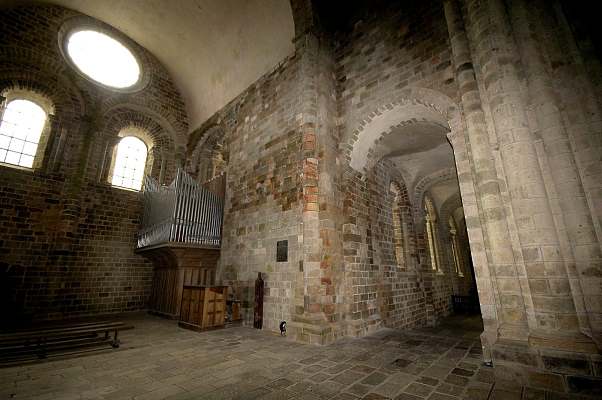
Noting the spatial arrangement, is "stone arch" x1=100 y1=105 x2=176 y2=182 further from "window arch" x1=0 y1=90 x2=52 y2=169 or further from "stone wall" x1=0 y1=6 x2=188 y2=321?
"window arch" x1=0 y1=90 x2=52 y2=169

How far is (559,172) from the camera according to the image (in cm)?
301

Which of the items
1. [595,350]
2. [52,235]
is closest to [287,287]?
[595,350]

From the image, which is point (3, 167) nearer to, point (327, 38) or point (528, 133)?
point (327, 38)

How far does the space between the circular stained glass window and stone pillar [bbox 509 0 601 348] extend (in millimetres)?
10509

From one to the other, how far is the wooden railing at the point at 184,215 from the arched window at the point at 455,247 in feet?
37.2

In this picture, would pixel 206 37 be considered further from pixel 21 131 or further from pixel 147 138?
pixel 21 131

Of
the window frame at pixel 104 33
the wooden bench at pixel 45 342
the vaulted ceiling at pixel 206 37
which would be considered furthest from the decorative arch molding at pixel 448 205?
the window frame at pixel 104 33

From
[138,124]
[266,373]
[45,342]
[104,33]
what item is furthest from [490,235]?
[104,33]

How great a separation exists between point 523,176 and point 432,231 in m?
9.10

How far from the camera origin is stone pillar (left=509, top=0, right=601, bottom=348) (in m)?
2.72

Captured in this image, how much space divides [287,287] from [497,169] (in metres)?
3.77

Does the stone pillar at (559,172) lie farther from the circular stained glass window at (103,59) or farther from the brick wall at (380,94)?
the circular stained glass window at (103,59)

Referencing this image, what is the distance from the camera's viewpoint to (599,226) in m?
2.76

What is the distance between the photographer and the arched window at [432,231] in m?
10.9
